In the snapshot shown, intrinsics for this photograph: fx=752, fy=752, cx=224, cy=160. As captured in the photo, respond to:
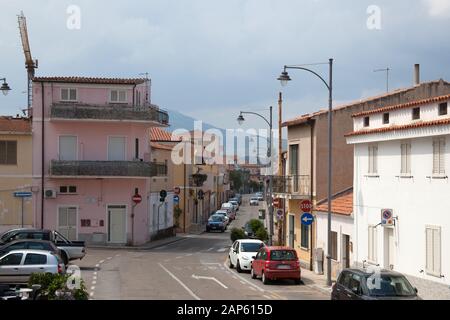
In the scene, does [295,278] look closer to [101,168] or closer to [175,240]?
[101,168]

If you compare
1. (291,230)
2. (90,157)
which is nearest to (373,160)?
(291,230)

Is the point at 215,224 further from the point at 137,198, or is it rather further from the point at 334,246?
the point at 334,246

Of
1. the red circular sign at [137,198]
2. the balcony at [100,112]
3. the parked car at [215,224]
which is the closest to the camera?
the balcony at [100,112]

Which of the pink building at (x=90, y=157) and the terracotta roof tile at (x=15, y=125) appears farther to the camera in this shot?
the pink building at (x=90, y=157)

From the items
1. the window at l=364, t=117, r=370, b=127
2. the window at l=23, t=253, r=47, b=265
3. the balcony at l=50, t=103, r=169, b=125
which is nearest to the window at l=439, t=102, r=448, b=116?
the window at l=364, t=117, r=370, b=127

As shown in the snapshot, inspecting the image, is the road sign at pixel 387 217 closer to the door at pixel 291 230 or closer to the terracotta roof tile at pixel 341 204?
the terracotta roof tile at pixel 341 204

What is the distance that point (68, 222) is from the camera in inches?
1925

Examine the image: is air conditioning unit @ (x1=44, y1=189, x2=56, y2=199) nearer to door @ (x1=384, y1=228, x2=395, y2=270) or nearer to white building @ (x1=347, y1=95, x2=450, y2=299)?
white building @ (x1=347, y1=95, x2=450, y2=299)

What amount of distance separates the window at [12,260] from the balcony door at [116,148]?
2490 centimetres

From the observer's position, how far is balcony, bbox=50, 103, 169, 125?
157 feet

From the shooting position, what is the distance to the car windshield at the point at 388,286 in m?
17.5

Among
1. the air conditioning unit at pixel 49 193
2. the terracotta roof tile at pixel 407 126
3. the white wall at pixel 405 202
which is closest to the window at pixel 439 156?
the white wall at pixel 405 202

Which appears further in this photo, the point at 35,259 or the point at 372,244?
the point at 372,244

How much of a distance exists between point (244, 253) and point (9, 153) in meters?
20.2
